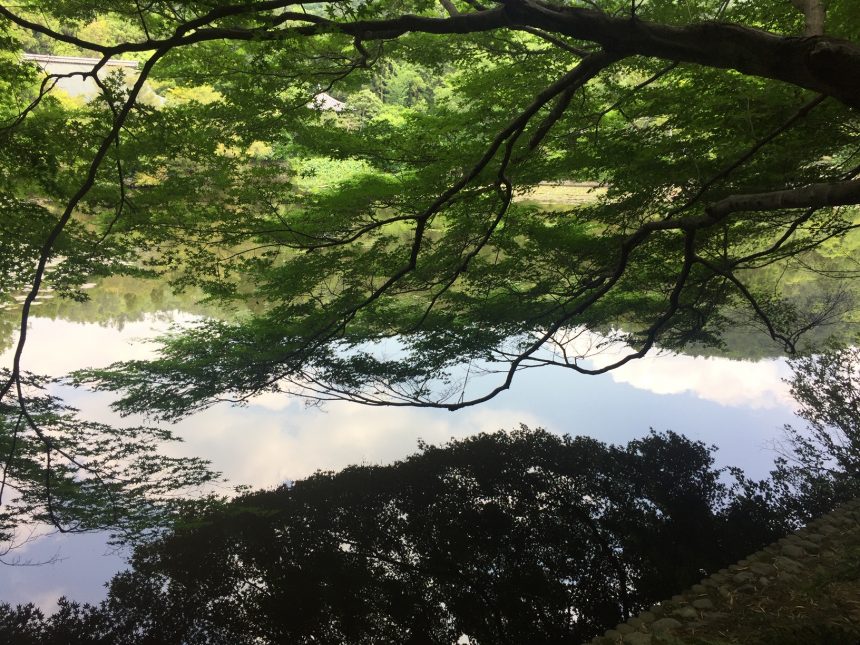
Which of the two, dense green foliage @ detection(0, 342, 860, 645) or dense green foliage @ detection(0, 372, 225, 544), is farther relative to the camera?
dense green foliage @ detection(0, 372, 225, 544)

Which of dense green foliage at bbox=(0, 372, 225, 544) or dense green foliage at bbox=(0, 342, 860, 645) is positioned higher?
dense green foliage at bbox=(0, 372, 225, 544)

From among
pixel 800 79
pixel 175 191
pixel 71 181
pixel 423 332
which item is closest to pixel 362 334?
pixel 423 332

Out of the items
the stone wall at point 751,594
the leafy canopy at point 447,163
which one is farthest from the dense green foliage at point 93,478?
the stone wall at point 751,594

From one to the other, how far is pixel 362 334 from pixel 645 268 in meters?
4.41

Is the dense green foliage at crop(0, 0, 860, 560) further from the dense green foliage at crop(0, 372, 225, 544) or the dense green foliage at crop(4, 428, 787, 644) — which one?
the dense green foliage at crop(4, 428, 787, 644)

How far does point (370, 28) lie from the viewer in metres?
1.84

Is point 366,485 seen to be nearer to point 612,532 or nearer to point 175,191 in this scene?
point 612,532

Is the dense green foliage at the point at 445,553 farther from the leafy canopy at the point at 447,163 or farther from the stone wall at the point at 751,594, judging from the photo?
the leafy canopy at the point at 447,163

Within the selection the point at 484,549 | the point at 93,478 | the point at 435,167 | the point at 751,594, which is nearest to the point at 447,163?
the point at 435,167

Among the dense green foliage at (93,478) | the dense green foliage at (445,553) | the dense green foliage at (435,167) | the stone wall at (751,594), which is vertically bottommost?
the stone wall at (751,594)

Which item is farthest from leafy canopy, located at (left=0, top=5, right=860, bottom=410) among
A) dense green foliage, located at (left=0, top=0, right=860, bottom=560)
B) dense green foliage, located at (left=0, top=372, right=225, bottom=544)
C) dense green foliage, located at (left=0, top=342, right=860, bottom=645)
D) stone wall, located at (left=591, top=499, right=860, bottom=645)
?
stone wall, located at (left=591, top=499, right=860, bottom=645)

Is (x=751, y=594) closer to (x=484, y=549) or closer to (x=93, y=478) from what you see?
(x=484, y=549)

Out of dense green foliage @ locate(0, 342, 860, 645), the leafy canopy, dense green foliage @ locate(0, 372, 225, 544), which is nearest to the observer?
the leafy canopy

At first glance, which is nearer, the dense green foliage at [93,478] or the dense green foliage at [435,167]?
the dense green foliage at [435,167]
